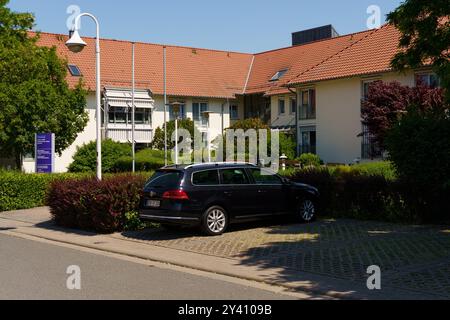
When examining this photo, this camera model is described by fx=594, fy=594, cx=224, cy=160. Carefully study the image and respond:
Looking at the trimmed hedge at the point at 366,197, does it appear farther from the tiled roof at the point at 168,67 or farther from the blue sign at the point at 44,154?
the tiled roof at the point at 168,67

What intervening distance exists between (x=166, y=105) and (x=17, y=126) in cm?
1989

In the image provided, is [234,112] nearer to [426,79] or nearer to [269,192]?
[426,79]

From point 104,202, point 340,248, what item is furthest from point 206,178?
point 340,248

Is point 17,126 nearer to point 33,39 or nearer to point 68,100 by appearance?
point 68,100

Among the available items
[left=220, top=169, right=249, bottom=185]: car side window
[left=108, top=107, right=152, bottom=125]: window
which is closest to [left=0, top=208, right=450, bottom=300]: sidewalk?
[left=220, top=169, right=249, bottom=185]: car side window

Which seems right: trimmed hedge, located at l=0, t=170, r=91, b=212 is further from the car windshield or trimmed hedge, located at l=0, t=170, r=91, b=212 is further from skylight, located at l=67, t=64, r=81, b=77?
skylight, located at l=67, t=64, r=81, b=77

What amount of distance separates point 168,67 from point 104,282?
139 ft

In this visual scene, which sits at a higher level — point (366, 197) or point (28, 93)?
point (28, 93)

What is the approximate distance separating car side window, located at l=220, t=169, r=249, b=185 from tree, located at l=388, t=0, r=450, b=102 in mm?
4415

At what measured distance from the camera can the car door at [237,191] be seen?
1356 cm

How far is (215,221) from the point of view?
13.3m

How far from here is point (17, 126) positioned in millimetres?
28047

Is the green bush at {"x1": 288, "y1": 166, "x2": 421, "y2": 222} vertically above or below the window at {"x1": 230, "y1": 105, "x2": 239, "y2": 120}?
below

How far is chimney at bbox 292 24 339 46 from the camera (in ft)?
194
